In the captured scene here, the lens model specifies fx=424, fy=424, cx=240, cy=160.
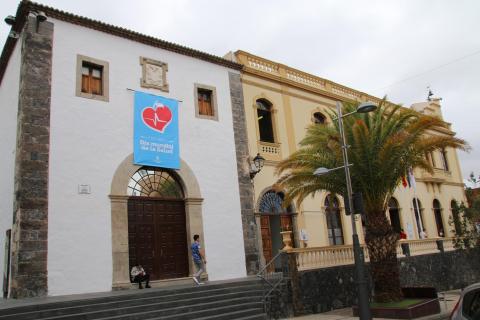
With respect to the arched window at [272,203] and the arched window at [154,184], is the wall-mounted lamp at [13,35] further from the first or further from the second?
the arched window at [272,203]

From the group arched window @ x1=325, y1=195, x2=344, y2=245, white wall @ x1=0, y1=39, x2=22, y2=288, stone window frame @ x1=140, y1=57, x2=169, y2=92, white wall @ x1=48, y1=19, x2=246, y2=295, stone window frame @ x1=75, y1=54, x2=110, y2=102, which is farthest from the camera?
arched window @ x1=325, y1=195, x2=344, y2=245

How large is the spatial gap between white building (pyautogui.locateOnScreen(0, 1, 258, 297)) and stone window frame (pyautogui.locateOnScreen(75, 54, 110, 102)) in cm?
3

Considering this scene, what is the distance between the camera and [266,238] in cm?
1670

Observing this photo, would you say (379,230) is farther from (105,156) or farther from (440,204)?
→ (440,204)

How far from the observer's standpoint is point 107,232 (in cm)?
1255

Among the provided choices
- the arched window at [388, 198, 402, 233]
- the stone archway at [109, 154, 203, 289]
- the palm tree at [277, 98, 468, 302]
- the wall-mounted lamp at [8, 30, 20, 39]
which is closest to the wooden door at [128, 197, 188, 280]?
the stone archway at [109, 154, 203, 289]

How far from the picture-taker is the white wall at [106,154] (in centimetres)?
1190

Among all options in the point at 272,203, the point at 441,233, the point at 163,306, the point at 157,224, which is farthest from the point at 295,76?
the point at 441,233

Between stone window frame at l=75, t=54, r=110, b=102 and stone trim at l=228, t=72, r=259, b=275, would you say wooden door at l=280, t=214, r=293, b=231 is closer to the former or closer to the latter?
stone trim at l=228, t=72, r=259, b=275

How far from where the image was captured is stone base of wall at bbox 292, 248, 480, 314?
1302cm

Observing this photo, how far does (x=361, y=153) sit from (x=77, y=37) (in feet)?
31.5

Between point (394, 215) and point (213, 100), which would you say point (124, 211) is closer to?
point (213, 100)

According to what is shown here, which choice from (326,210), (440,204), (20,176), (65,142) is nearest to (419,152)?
(326,210)

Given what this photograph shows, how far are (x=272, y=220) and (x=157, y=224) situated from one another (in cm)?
555
